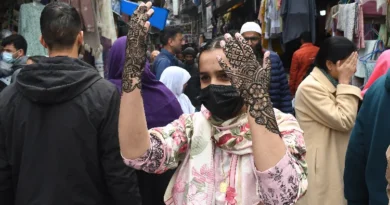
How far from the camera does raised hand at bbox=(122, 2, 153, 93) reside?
151 cm

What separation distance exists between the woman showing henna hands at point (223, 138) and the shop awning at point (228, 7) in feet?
26.5

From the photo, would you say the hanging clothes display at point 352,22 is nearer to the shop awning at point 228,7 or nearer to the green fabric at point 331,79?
the green fabric at point 331,79

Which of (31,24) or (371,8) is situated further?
(371,8)

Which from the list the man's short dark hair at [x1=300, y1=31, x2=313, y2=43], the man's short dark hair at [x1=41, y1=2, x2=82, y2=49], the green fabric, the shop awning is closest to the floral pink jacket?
the man's short dark hair at [x1=41, y1=2, x2=82, y2=49]

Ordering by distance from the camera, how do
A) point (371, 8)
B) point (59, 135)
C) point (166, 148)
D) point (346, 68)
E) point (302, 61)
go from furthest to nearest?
point (302, 61) → point (371, 8) → point (346, 68) → point (59, 135) → point (166, 148)

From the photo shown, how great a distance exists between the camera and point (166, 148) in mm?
1679

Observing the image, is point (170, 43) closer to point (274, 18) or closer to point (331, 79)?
point (274, 18)

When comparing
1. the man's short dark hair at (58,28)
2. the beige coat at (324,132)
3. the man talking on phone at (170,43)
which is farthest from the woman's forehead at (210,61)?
the man talking on phone at (170,43)

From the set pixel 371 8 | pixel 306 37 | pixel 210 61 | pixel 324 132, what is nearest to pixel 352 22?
pixel 371 8

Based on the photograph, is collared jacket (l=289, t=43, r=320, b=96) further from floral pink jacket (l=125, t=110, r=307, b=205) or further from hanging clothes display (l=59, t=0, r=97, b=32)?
floral pink jacket (l=125, t=110, r=307, b=205)

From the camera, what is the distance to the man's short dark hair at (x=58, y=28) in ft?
7.64

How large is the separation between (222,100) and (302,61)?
4.98m

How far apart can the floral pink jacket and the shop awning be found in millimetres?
8115

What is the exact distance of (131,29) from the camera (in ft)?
4.99
